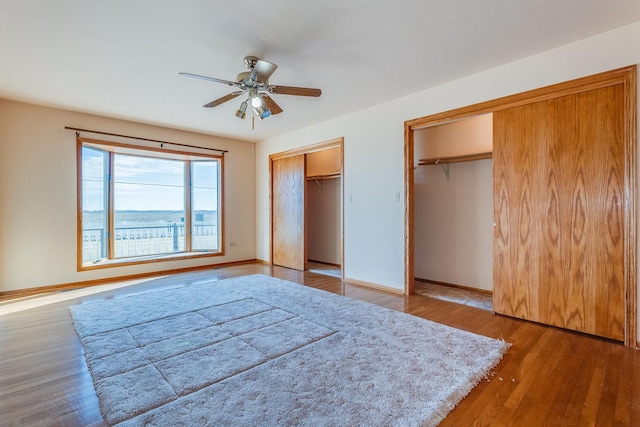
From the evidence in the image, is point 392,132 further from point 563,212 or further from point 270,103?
point 563,212

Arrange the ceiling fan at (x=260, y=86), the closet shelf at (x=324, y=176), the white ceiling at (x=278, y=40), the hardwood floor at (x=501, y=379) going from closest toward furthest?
the hardwood floor at (x=501, y=379) < the white ceiling at (x=278, y=40) < the ceiling fan at (x=260, y=86) < the closet shelf at (x=324, y=176)

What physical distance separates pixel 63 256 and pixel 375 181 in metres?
4.69

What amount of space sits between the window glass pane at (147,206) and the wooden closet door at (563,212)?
5.49 meters

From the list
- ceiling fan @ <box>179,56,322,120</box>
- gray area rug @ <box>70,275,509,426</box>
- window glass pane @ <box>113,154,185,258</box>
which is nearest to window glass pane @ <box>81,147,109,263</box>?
window glass pane @ <box>113,154,185,258</box>

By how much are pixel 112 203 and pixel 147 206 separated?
23.2 inches

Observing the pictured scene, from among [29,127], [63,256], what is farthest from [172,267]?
[29,127]

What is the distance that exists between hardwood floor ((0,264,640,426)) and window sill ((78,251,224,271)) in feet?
5.45

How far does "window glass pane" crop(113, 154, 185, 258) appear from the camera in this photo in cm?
530

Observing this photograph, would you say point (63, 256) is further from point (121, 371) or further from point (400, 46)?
point (400, 46)

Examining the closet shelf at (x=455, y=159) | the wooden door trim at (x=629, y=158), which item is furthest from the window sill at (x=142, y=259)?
the wooden door trim at (x=629, y=158)

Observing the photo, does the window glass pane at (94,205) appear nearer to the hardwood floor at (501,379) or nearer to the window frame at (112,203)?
the window frame at (112,203)

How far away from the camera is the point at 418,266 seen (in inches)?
189

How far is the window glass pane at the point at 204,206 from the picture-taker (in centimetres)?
608

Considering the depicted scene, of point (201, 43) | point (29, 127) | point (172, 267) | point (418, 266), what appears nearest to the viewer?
point (201, 43)
